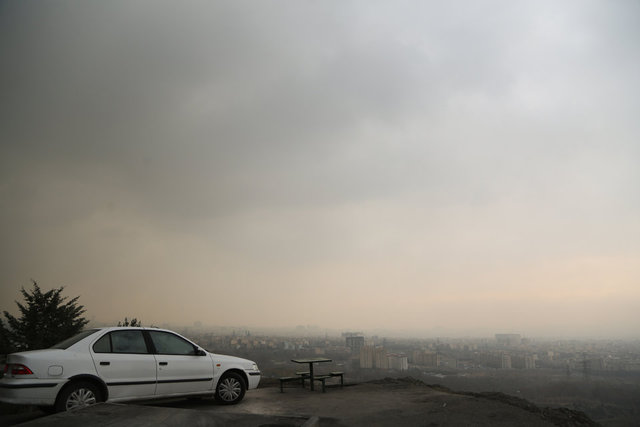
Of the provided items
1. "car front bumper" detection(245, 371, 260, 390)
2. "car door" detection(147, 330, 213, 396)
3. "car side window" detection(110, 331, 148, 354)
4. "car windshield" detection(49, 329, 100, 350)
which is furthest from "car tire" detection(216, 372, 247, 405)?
Result: "car windshield" detection(49, 329, 100, 350)

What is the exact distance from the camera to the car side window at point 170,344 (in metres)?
7.31

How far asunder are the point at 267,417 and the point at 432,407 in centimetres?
342

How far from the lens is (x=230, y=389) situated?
7.92m

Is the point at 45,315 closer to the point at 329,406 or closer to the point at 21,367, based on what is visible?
the point at 21,367

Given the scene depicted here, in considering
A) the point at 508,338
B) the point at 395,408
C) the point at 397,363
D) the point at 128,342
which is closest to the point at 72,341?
the point at 128,342

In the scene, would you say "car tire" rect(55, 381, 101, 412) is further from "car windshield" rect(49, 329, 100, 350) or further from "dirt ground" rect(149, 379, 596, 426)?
"dirt ground" rect(149, 379, 596, 426)

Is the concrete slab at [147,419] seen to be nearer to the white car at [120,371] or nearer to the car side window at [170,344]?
the white car at [120,371]

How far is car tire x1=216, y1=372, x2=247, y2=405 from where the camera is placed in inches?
307

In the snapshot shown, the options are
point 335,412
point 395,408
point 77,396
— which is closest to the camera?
point 77,396

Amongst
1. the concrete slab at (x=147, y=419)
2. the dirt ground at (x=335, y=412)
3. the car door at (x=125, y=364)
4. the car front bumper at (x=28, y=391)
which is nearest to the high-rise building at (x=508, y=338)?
the dirt ground at (x=335, y=412)

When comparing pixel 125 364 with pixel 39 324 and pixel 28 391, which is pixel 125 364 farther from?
pixel 39 324

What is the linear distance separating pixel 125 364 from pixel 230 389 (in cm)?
219

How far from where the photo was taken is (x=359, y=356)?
18.7m

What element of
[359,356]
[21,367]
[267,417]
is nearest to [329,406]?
[267,417]
